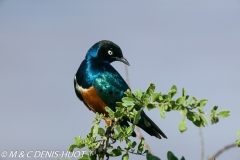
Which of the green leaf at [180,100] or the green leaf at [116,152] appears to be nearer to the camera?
the green leaf at [180,100]

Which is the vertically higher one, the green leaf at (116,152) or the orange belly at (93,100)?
the green leaf at (116,152)

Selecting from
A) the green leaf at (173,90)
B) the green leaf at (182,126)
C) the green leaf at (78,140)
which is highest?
the green leaf at (173,90)

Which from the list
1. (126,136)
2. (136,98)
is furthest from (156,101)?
(126,136)

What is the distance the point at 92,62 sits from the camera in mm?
5859

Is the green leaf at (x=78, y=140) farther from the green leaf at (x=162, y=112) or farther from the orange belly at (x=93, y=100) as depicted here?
the orange belly at (x=93, y=100)

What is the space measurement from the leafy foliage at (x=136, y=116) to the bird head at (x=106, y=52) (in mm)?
2525

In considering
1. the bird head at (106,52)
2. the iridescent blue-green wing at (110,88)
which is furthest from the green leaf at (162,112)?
the bird head at (106,52)

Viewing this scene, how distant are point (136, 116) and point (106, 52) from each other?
3518mm

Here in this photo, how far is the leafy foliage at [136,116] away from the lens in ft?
7.41

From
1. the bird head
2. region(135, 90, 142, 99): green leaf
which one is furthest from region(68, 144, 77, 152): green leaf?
the bird head

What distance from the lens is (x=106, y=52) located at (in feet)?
19.3

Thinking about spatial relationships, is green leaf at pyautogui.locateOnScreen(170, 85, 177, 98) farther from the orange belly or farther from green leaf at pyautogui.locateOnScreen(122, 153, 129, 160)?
the orange belly

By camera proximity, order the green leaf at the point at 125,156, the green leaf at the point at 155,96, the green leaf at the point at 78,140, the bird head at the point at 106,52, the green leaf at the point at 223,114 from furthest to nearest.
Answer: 1. the bird head at the point at 106,52
2. the green leaf at the point at 78,140
3. the green leaf at the point at 125,156
4. the green leaf at the point at 155,96
5. the green leaf at the point at 223,114

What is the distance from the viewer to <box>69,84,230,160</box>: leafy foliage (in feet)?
7.41
